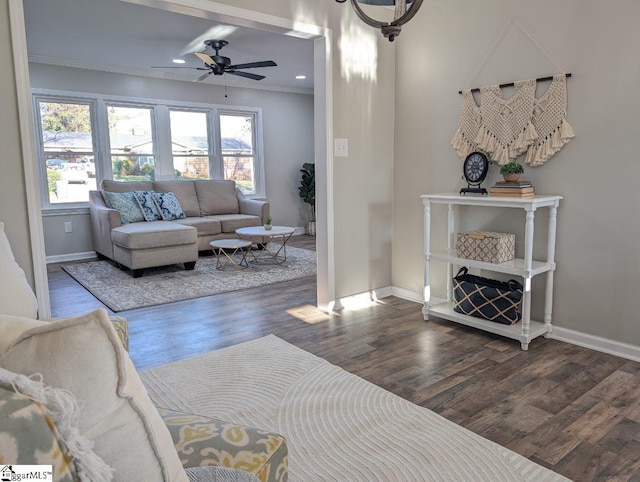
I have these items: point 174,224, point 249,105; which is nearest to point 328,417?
point 174,224

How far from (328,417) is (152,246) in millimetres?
3461

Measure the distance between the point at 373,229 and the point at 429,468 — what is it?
229cm

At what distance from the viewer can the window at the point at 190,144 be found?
6705mm

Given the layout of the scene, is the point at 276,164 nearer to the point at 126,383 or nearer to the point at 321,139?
the point at 321,139

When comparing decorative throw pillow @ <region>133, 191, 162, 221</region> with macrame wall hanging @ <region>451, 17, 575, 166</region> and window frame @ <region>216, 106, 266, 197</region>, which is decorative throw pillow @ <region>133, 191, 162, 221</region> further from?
macrame wall hanging @ <region>451, 17, 575, 166</region>

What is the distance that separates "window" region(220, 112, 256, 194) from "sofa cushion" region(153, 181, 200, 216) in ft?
3.13

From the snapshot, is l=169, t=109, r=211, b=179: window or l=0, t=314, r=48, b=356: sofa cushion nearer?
l=0, t=314, r=48, b=356: sofa cushion

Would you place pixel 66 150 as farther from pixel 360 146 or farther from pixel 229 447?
pixel 229 447

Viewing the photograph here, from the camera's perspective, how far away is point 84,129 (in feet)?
19.5

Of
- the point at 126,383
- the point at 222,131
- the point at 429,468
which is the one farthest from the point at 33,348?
the point at 222,131

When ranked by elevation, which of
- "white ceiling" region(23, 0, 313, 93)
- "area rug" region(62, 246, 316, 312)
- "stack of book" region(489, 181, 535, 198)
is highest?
"white ceiling" region(23, 0, 313, 93)

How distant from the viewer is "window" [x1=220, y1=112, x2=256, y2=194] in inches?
284

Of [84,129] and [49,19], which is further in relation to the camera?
[84,129]

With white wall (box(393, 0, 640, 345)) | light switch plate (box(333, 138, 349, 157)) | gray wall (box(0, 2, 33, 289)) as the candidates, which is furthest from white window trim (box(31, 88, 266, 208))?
white wall (box(393, 0, 640, 345))
